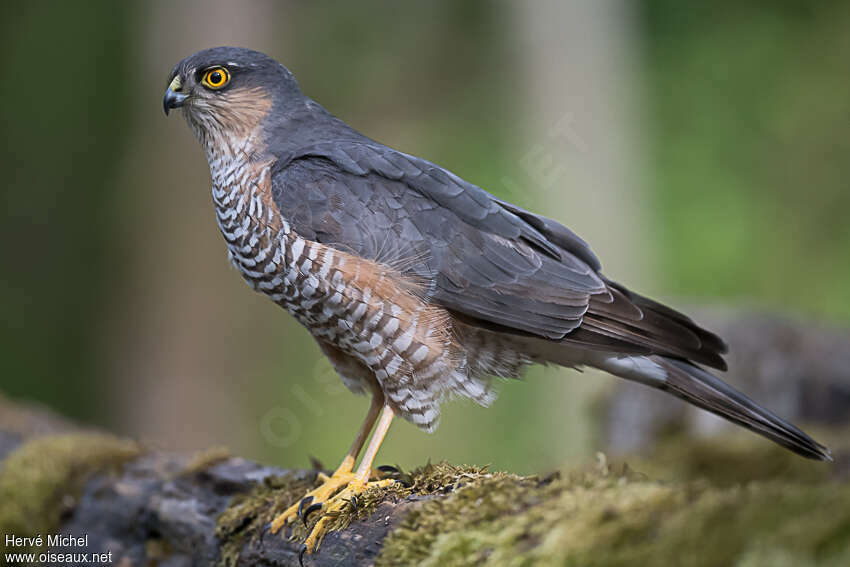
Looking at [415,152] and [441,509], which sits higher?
[415,152]

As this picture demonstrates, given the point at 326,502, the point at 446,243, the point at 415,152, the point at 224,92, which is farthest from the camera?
the point at 415,152

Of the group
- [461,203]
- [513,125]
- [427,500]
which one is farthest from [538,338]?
[513,125]

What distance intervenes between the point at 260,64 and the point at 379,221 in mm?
1336

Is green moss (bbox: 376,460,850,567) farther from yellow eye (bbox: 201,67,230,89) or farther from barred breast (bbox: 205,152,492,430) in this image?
yellow eye (bbox: 201,67,230,89)

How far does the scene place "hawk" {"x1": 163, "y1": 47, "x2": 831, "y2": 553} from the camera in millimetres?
3408

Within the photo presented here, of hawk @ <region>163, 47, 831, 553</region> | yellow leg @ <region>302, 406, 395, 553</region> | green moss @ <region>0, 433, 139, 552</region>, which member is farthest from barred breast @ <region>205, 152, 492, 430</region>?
green moss @ <region>0, 433, 139, 552</region>

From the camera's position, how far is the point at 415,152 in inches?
548

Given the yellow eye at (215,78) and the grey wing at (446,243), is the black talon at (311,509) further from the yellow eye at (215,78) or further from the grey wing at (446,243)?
the yellow eye at (215,78)

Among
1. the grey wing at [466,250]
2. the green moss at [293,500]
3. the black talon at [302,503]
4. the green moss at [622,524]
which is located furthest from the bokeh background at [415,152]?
the green moss at [622,524]

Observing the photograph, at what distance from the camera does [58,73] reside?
13.7 metres

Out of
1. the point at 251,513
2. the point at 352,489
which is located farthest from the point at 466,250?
the point at 251,513

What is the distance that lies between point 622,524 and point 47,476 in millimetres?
3432

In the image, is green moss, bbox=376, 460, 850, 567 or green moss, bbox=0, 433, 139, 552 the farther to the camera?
green moss, bbox=0, 433, 139, 552

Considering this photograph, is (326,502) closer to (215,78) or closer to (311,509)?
(311,509)
